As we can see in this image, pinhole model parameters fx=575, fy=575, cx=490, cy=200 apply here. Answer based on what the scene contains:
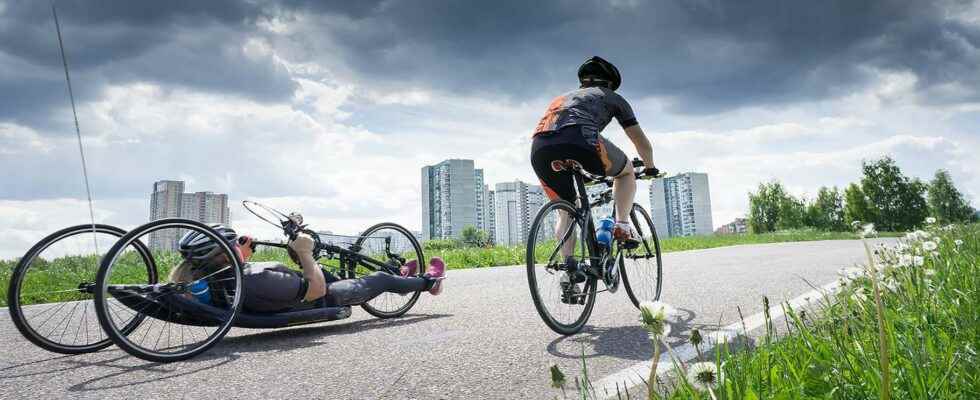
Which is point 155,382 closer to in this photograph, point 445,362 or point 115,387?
point 115,387

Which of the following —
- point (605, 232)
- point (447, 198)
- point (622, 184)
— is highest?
point (447, 198)

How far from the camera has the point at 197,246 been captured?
142 inches

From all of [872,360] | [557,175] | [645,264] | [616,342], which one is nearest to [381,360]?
[616,342]

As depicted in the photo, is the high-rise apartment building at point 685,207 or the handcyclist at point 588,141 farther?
the high-rise apartment building at point 685,207

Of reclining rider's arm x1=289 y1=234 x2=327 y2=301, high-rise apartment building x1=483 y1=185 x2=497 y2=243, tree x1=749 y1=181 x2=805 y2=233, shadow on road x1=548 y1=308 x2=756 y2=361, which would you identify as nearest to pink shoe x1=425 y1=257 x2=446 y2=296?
reclining rider's arm x1=289 y1=234 x2=327 y2=301

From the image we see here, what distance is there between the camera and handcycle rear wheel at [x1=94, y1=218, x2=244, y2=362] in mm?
3109

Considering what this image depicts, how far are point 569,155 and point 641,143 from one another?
85 centimetres

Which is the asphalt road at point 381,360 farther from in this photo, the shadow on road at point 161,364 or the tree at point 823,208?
the tree at point 823,208

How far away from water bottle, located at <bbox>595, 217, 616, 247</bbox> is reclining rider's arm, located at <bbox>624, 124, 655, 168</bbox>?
0.65 metres

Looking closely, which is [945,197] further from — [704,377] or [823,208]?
[704,377]

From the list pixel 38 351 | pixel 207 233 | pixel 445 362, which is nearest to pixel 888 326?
pixel 445 362

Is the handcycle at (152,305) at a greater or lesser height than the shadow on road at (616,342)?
greater

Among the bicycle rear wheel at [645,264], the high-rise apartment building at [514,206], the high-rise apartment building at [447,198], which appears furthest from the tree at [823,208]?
the bicycle rear wheel at [645,264]

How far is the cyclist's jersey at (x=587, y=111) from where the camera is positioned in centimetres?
411
